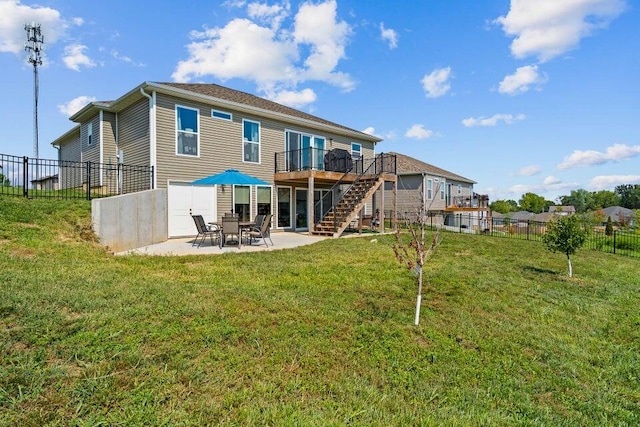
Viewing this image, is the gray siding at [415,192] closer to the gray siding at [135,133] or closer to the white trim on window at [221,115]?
the white trim on window at [221,115]

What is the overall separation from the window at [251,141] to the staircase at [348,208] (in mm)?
4046

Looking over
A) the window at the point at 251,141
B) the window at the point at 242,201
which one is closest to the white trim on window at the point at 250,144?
the window at the point at 251,141

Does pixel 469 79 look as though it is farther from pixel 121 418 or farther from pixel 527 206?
pixel 527 206

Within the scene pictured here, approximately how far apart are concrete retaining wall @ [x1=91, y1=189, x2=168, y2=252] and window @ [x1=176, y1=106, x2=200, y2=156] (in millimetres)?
1963

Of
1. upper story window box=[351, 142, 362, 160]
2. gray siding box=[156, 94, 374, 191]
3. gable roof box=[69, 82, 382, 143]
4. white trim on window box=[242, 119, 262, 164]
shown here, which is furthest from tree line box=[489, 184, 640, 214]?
white trim on window box=[242, 119, 262, 164]

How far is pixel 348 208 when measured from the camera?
46.1 feet

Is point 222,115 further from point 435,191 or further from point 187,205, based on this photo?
point 435,191

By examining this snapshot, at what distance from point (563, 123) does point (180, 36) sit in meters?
17.4

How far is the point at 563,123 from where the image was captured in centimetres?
1521

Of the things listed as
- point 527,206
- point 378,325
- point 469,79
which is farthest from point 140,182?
point 527,206

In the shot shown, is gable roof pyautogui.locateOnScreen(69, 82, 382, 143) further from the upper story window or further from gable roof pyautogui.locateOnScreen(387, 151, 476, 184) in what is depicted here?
gable roof pyautogui.locateOnScreen(387, 151, 476, 184)

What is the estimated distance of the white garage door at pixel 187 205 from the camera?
1147cm

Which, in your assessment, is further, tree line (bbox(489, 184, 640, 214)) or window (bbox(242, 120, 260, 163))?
tree line (bbox(489, 184, 640, 214))

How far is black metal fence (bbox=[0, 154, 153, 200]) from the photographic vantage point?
902 cm
